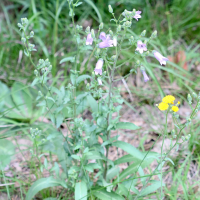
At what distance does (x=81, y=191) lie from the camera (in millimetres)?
1734

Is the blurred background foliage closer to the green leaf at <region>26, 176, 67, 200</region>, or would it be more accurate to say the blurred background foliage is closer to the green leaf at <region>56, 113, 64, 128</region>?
the green leaf at <region>56, 113, 64, 128</region>

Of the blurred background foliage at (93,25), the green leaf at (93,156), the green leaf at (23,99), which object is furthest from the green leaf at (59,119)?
the blurred background foliage at (93,25)

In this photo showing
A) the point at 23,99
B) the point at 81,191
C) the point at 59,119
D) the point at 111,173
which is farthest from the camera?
the point at 23,99

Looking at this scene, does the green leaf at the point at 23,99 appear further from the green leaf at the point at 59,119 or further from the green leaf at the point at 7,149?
the green leaf at the point at 59,119

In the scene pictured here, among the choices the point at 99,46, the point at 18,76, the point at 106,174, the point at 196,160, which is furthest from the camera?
the point at 18,76

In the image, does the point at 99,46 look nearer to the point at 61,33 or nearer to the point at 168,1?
the point at 61,33

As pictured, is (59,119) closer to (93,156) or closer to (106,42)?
(93,156)

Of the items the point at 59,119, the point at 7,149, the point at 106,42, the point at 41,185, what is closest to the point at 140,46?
the point at 106,42

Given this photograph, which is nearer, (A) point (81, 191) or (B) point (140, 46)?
(B) point (140, 46)

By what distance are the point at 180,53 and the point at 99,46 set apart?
89.4 inches

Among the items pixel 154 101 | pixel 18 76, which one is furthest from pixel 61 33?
pixel 154 101

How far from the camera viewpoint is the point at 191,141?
235 centimetres

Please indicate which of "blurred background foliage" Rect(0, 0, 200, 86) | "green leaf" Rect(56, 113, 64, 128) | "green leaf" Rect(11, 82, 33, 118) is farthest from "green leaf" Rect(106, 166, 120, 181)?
"blurred background foliage" Rect(0, 0, 200, 86)

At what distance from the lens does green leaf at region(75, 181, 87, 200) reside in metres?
1.69
